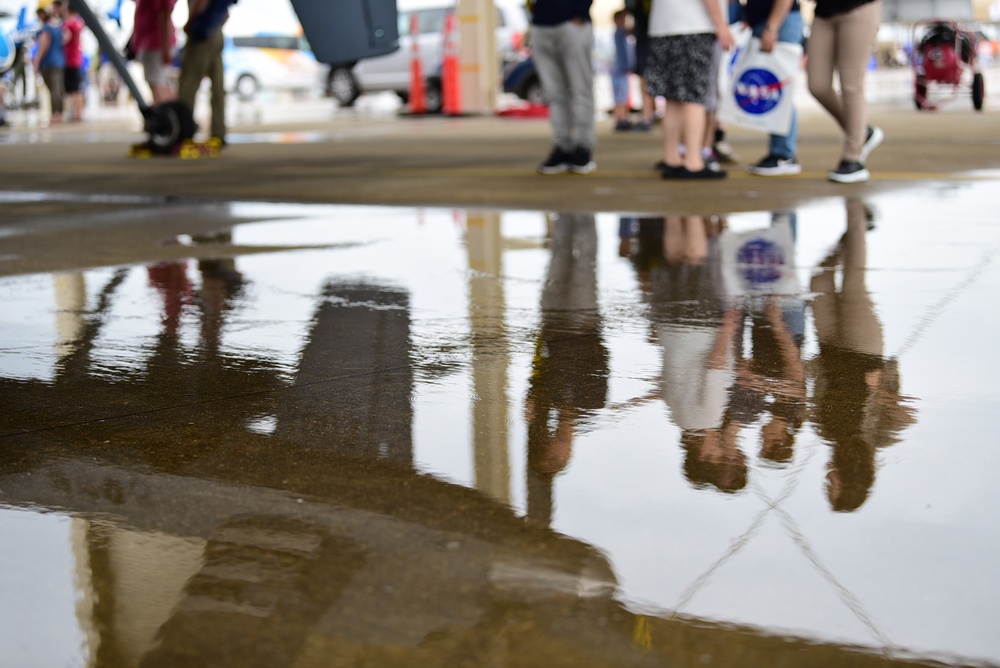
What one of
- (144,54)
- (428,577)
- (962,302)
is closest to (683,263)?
Result: (962,302)

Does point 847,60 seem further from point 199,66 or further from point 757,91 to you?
point 199,66

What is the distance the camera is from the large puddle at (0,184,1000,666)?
5.67 ft

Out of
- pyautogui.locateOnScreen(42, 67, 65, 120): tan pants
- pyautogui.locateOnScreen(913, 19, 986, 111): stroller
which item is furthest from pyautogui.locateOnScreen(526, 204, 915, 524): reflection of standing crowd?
pyautogui.locateOnScreen(42, 67, 65, 120): tan pants

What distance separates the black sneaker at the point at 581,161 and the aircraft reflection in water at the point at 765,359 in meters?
A: 3.50

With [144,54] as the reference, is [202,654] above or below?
below

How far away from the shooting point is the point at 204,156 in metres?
11.7

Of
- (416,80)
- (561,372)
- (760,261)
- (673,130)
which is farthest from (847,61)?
(416,80)

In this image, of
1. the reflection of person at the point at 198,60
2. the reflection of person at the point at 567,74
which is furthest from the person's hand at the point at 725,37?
the reflection of person at the point at 198,60

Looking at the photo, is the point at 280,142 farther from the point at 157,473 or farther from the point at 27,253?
the point at 157,473

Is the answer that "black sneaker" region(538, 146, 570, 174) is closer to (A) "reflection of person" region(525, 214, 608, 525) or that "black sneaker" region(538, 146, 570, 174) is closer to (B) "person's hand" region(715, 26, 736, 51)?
(B) "person's hand" region(715, 26, 736, 51)

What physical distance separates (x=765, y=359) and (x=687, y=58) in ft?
16.1

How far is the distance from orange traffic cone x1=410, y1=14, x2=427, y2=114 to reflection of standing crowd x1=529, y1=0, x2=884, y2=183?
13.7 metres

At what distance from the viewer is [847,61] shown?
7.31m

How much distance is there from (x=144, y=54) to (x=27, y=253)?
6.16 metres
